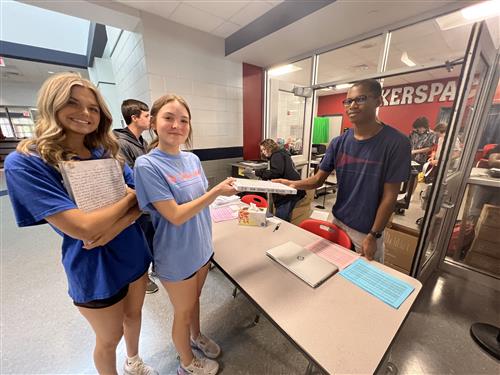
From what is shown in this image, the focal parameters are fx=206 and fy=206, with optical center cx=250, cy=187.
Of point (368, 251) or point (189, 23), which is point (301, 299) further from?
point (189, 23)

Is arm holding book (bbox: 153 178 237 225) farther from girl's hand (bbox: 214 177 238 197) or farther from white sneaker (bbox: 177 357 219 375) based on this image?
white sneaker (bbox: 177 357 219 375)

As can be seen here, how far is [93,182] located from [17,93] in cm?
1188

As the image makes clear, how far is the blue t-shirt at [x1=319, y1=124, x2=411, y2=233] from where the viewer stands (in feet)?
4.07

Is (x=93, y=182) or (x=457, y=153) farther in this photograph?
(x=457, y=153)

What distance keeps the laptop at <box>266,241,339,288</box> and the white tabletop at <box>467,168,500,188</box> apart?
2.03m

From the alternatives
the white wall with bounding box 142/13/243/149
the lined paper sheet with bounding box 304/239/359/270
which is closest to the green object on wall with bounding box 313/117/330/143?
the white wall with bounding box 142/13/243/149

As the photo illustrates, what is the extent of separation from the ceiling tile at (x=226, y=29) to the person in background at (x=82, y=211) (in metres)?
2.62

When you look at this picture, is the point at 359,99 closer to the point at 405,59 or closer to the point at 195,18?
the point at 195,18

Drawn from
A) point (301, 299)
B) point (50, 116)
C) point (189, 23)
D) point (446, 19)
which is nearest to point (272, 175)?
point (301, 299)

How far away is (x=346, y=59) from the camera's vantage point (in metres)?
3.93

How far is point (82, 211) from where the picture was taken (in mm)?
755

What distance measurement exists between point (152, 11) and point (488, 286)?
15.5ft

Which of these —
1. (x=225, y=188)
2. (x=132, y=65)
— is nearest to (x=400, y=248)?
(x=225, y=188)

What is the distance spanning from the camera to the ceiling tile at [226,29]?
2.76m
